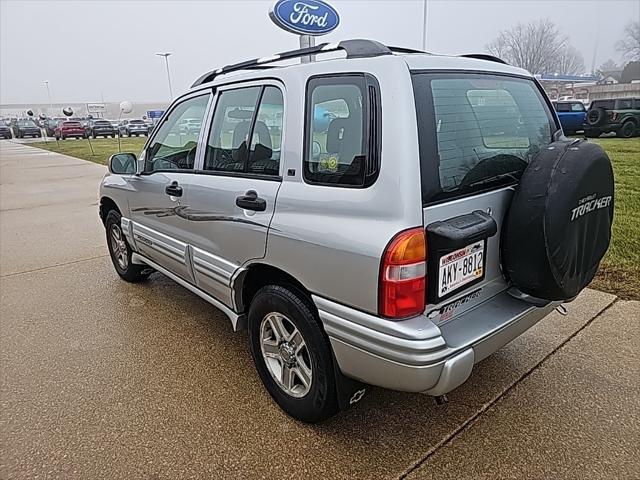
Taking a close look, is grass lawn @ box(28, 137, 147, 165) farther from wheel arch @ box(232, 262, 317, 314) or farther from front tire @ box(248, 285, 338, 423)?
front tire @ box(248, 285, 338, 423)

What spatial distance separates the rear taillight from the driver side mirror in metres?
2.66

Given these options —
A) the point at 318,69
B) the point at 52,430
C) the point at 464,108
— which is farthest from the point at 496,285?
the point at 52,430

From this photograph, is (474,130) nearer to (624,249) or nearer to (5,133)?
(624,249)

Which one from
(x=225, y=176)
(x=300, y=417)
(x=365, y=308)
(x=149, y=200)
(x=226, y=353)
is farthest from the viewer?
(x=149, y=200)

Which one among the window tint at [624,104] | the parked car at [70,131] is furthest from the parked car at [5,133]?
the window tint at [624,104]

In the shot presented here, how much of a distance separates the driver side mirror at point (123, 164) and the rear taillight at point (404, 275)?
2660 millimetres

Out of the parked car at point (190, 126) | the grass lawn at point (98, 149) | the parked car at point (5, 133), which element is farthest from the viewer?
the parked car at point (5, 133)

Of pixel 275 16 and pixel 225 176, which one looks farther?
pixel 275 16

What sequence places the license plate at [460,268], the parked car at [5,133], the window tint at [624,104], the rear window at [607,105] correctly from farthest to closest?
the parked car at [5,133] → the rear window at [607,105] → the window tint at [624,104] → the license plate at [460,268]

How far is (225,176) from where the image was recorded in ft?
8.87

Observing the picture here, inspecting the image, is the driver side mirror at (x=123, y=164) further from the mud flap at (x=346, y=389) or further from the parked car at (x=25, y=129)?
the parked car at (x=25, y=129)

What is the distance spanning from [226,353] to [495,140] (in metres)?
2.15

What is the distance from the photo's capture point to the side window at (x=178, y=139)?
3.09 metres

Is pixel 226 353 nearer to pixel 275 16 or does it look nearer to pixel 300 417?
pixel 300 417
